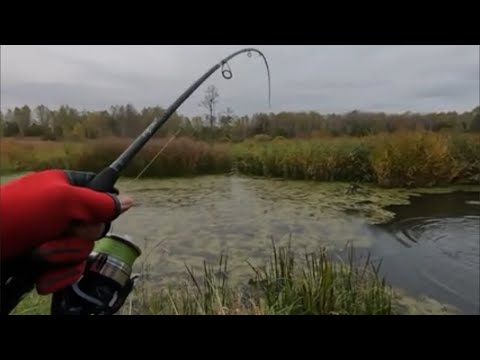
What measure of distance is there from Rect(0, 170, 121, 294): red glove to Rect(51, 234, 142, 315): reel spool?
14 centimetres

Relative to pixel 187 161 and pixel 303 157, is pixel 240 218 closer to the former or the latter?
pixel 303 157

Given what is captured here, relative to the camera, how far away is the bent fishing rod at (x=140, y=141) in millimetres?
723

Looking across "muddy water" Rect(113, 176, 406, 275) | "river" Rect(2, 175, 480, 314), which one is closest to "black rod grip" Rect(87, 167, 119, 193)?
"river" Rect(2, 175, 480, 314)

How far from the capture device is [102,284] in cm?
85

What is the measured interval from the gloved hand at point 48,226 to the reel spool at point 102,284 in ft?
0.44

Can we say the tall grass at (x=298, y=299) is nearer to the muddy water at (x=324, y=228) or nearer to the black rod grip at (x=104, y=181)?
the muddy water at (x=324, y=228)

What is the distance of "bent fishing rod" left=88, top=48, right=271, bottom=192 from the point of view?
723 millimetres

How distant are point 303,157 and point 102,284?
8377 mm

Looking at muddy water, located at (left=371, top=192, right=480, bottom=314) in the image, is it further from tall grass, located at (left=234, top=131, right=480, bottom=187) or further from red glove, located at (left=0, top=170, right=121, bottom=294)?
red glove, located at (left=0, top=170, right=121, bottom=294)

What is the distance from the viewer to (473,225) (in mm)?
5363

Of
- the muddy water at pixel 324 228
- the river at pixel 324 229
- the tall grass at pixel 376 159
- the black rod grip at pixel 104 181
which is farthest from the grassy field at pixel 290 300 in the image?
the tall grass at pixel 376 159

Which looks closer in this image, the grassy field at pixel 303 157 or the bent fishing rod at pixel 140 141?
the bent fishing rod at pixel 140 141

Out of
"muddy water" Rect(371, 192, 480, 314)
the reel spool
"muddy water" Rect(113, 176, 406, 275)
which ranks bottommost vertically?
"muddy water" Rect(371, 192, 480, 314)
